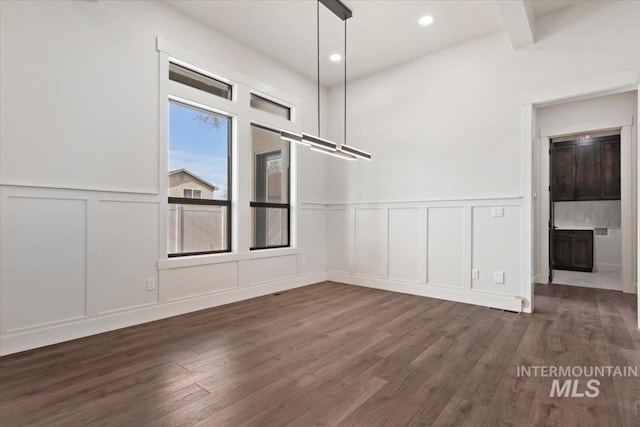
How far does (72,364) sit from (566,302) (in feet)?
17.6

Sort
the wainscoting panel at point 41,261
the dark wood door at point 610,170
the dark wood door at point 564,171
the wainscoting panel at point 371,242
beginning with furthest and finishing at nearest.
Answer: the dark wood door at point 564,171
the dark wood door at point 610,170
the wainscoting panel at point 371,242
the wainscoting panel at point 41,261

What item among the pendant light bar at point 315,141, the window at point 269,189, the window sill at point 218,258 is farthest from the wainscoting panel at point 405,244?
the pendant light bar at point 315,141

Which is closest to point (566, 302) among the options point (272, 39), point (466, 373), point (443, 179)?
point (443, 179)

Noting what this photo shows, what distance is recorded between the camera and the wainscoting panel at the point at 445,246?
4.23 meters

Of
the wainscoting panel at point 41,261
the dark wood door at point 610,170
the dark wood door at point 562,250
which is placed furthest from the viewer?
the dark wood door at point 562,250

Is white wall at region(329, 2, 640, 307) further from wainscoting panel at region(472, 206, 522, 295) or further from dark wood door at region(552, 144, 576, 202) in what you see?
dark wood door at region(552, 144, 576, 202)

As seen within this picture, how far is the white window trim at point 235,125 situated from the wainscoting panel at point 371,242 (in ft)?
3.47

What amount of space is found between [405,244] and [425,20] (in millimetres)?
2900

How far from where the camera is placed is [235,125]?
427cm

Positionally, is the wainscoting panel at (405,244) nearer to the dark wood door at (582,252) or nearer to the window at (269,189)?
the window at (269,189)

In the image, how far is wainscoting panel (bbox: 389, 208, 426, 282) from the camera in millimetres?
4594

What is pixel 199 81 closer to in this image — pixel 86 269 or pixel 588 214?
pixel 86 269

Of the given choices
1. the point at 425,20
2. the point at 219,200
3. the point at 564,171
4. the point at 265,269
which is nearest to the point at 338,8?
the point at 425,20

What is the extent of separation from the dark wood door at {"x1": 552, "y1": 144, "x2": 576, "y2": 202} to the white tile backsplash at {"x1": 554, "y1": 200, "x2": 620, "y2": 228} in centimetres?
40
